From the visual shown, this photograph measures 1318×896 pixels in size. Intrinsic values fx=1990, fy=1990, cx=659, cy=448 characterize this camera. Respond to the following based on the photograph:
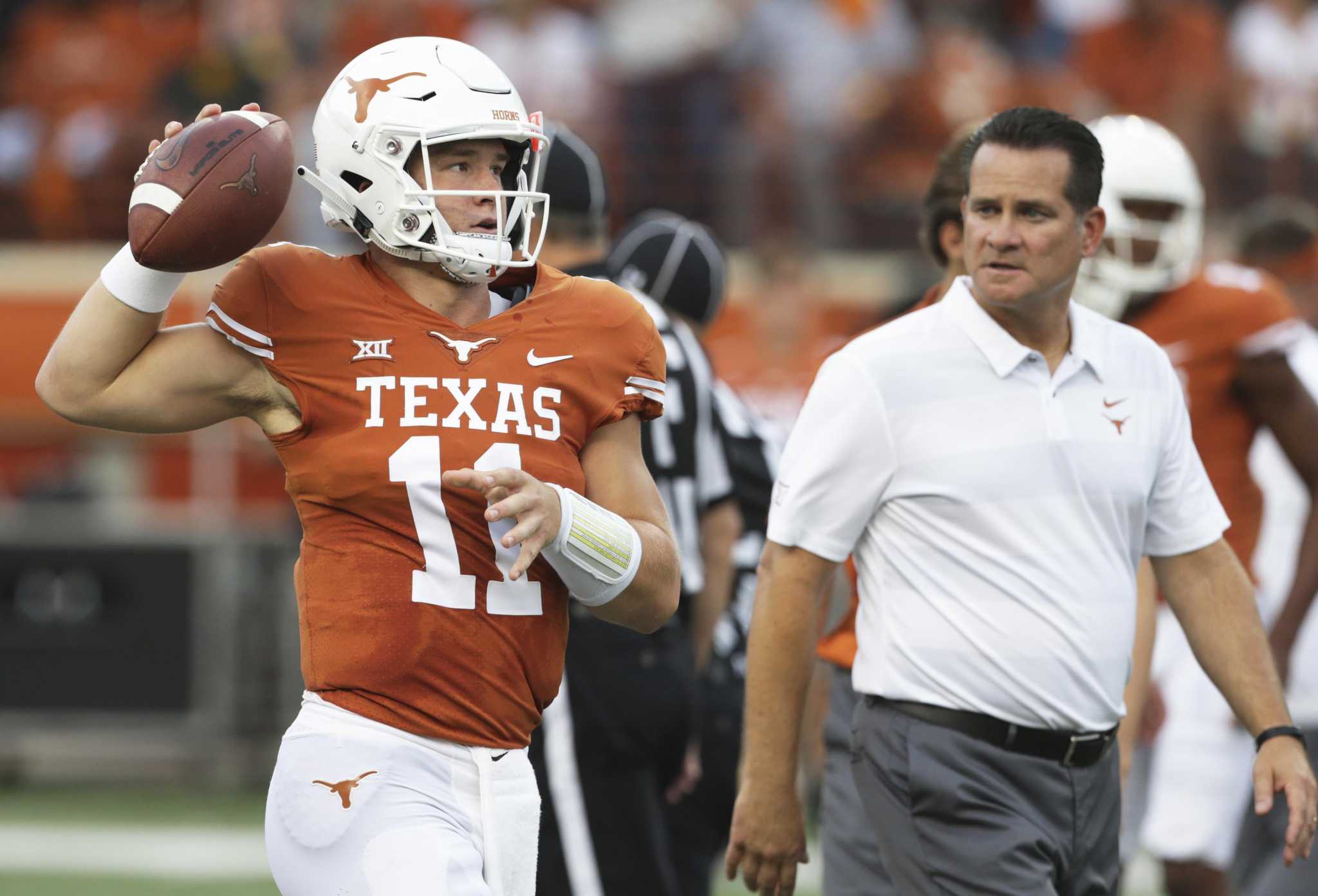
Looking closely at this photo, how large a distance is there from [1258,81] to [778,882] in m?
9.00

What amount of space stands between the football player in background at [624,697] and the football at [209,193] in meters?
1.50

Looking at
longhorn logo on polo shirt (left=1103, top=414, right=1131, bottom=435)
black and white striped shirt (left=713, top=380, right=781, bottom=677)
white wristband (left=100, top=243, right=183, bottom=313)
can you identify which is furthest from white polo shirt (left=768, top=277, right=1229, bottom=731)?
black and white striped shirt (left=713, top=380, right=781, bottom=677)

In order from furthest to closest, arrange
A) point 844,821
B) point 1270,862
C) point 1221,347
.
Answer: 1. point 1270,862
2. point 1221,347
3. point 844,821

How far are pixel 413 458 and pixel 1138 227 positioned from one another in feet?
8.58

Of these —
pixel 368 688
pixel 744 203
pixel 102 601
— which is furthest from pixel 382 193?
pixel 744 203

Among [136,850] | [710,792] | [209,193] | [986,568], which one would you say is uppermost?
[209,193]

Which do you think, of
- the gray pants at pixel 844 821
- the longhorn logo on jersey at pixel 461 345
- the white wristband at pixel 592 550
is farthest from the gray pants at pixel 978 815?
the longhorn logo on jersey at pixel 461 345

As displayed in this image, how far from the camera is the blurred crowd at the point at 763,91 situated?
11.3 m

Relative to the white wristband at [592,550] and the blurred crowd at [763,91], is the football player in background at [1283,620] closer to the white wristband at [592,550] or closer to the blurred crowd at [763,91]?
the white wristband at [592,550]

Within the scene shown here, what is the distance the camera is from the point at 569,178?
16.6ft

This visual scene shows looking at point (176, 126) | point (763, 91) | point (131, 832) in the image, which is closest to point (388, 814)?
point (176, 126)

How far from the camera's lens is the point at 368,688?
326 centimetres

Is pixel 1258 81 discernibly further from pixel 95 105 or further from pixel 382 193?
pixel 382 193

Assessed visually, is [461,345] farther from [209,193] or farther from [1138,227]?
[1138,227]
